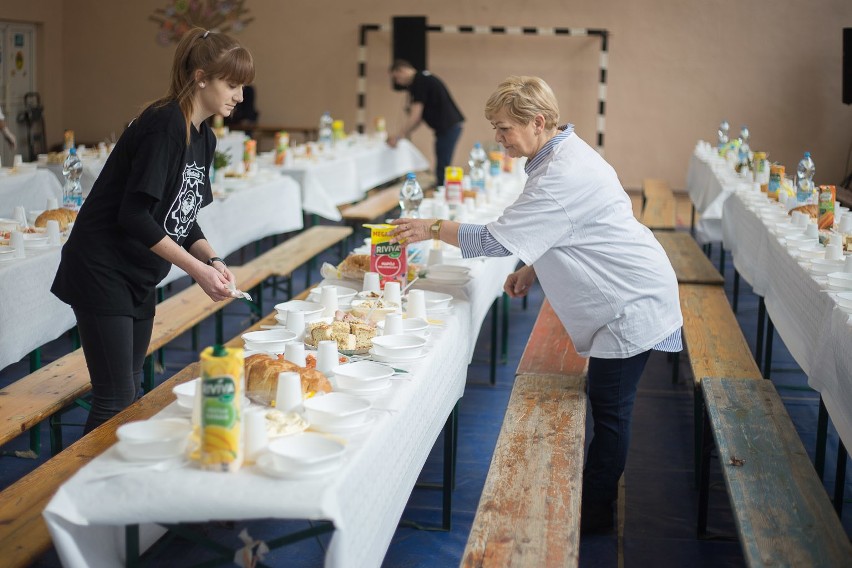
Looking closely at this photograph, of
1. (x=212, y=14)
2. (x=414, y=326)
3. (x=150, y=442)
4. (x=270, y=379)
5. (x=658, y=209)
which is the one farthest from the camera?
(x=212, y=14)

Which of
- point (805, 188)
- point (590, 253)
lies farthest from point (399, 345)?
point (805, 188)

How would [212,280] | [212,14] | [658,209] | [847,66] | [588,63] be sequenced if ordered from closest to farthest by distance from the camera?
[212,280] < [658,209] < [847,66] < [588,63] < [212,14]

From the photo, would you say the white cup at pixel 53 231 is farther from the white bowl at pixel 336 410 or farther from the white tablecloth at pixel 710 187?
the white tablecloth at pixel 710 187

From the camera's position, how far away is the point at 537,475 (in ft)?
9.08

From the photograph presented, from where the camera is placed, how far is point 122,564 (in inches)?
83.3

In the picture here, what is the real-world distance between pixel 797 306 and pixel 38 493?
9.52 ft

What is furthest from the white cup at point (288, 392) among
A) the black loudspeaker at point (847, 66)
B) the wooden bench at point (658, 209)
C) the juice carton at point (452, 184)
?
the black loudspeaker at point (847, 66)

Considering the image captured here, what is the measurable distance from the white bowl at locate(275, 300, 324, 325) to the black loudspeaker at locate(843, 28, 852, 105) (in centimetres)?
890

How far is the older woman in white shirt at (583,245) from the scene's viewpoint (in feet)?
9.36

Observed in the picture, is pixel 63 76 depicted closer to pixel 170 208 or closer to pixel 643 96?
pixel 643 96

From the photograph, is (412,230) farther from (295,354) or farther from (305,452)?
(305,452)

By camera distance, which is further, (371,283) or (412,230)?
(371,283)

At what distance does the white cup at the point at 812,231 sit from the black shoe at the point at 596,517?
1.90 metres

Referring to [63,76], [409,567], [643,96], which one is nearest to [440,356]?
[409,567]
